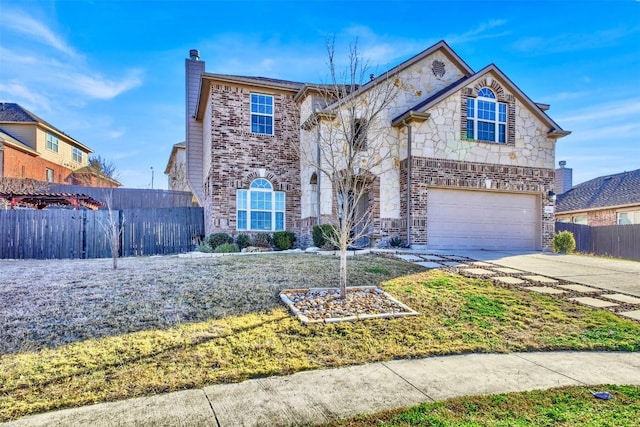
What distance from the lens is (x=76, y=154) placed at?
33.4m

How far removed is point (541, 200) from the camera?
15.1 meters

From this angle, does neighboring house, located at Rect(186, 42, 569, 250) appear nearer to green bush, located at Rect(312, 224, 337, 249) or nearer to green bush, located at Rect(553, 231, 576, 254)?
green bush, located at Rect(553, 231, 576, 254)

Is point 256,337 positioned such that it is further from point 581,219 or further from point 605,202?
point 581,219

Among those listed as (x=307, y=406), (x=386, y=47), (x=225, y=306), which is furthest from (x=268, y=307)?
(x=386, y=47)

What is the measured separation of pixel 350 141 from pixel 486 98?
412 inches

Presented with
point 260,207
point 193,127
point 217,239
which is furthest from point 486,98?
point 193,127

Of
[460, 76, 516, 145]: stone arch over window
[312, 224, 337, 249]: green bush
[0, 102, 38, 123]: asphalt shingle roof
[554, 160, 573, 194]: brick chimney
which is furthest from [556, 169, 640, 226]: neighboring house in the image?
[0, 102, 38, 123]: asphalt shingle roof

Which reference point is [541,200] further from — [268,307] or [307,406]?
[307,406]

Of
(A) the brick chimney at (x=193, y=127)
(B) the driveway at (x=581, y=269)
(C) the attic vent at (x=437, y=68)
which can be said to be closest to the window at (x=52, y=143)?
(A) the brick chimney at (x=193, y=127)

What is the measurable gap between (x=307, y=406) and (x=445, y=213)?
11.9m

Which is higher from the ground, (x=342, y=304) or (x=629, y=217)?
(x=629, y=217)

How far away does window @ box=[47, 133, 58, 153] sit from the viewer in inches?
1123

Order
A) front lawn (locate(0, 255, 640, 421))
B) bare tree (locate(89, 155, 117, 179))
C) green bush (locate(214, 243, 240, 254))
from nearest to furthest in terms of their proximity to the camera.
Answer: front lawn (locate(0, 255, 640, 421))
green bush (locate(214, 243, 240, 254))
bare tree (locate(89, 155, 117, 179))

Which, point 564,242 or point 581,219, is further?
point 581,219
